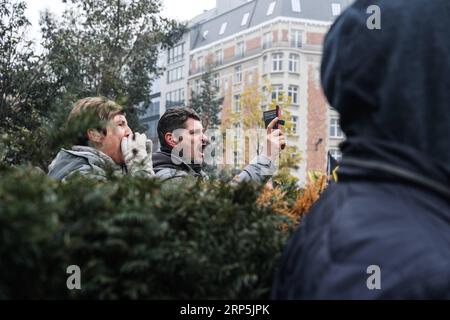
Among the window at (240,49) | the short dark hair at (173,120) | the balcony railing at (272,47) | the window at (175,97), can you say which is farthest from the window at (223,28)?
the short dark hair at (173,120)

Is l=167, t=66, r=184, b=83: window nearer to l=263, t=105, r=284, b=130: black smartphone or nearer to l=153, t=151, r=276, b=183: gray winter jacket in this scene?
l=153, t=151, r=276, b=183: gray winter jacket

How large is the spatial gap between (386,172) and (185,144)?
4.59 meters

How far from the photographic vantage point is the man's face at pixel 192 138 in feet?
19.5

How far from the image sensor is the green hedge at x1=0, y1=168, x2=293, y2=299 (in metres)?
1.50

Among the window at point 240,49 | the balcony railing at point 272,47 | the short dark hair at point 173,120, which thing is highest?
the window at point 240,49

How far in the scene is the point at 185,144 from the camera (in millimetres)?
6105

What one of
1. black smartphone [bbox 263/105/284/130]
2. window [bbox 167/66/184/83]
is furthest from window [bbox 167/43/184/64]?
black smartphone [bbox 263/105/284/130]

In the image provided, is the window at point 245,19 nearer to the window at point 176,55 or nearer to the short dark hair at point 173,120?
the window at point 176,55

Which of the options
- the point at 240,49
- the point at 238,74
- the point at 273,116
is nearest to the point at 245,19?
the point at 240,49

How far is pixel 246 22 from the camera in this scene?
6406 cm

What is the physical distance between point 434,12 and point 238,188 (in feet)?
2.58

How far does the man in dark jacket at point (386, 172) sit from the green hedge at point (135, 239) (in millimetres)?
248

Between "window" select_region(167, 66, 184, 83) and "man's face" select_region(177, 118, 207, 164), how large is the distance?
210 ft
